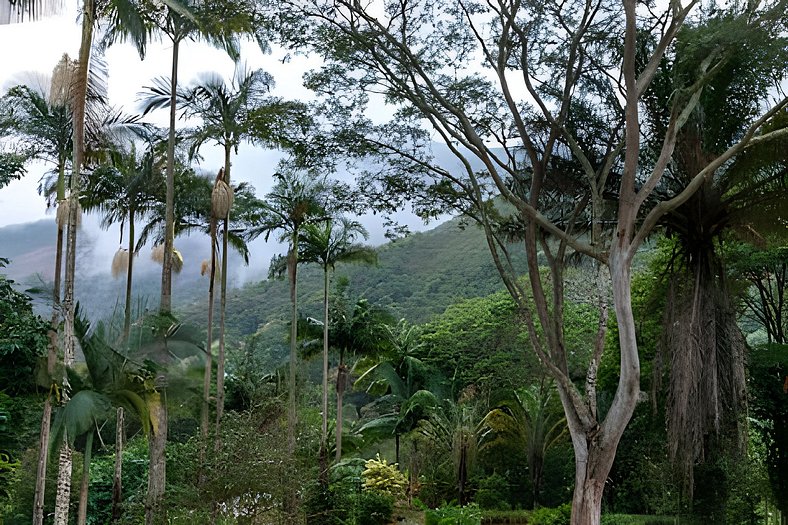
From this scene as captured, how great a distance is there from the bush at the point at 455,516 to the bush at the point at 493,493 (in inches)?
105

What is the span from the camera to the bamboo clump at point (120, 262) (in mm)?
26094

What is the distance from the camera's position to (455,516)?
20469 mm

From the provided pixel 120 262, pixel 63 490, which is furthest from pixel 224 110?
pixel 63 490

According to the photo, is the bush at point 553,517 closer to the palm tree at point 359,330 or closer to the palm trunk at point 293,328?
the palm trunk at point 293,328

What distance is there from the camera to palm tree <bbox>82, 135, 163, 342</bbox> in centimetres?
2145

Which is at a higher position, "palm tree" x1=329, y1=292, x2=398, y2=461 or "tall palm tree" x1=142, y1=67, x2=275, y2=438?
"tall palm tree" x1=142, y1=67, x2=275, y2=438

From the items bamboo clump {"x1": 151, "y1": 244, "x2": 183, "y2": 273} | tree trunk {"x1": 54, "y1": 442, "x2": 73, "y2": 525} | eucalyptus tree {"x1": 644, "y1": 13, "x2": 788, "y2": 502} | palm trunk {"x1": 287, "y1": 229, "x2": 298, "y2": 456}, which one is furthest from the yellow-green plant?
tree trunk {"x1": 54, "y1": 442, "x2": 73, "y2": 525}

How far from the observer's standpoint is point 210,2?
15.9 metres

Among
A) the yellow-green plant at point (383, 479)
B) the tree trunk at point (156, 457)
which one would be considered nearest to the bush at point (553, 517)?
the yellow-green plant at point (383, 479)

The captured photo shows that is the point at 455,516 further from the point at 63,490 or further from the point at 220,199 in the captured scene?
the point at 63,490

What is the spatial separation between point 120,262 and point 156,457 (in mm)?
12163

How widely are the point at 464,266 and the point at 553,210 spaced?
94.2ft

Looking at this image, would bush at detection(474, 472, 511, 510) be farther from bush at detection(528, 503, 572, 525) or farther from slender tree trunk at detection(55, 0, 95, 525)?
slender tree trunk at detection(55, 0, 95, 525)

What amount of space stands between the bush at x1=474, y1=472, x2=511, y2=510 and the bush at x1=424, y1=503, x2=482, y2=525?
8.72ft
